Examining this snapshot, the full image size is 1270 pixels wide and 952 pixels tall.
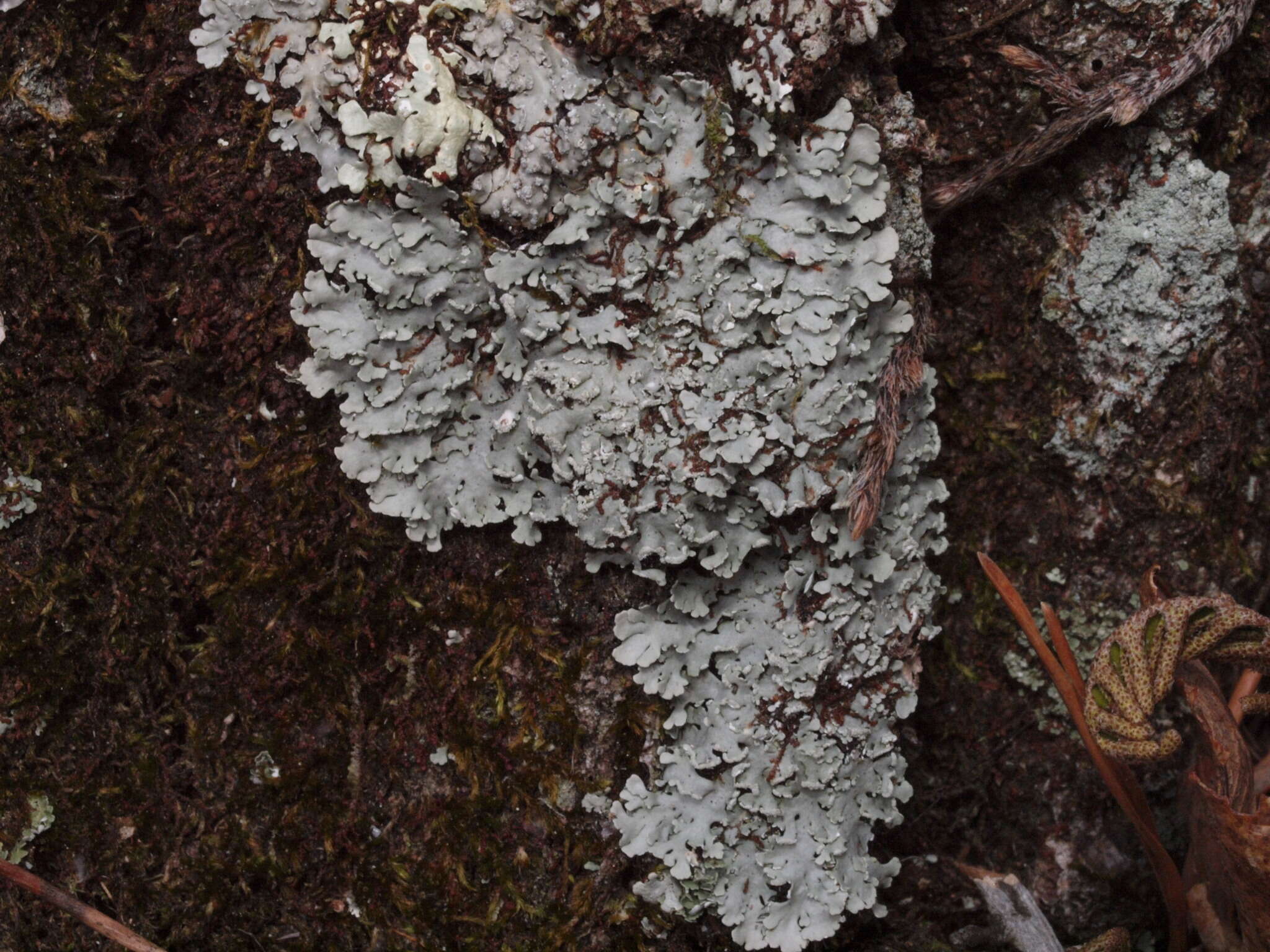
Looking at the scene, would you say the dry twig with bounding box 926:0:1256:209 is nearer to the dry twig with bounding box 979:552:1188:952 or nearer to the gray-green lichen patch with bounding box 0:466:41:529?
the dry twig with bounding box 979:552:1188:952

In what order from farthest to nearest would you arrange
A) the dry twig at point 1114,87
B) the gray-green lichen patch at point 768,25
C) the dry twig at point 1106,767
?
1. the dry twig at point 1106,767
2. the dry twig at point 1114,87
3. the gray-green lichen patch at point 768,25

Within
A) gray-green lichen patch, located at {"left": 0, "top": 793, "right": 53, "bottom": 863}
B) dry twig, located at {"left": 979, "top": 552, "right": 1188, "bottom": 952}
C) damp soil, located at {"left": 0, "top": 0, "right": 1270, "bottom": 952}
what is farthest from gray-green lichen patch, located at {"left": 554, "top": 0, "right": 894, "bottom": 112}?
gray-green lichen patch, located at {"left": 0, "top": 793, "right": 53, "bottom": 863}

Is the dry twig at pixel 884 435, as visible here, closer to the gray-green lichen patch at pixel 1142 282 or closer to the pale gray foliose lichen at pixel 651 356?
the pale gray foliose lichen at pixel 651 356

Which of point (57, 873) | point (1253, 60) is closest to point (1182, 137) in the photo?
point (1253, 60)

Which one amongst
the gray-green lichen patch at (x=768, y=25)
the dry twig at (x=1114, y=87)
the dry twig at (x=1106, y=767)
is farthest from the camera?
the dry twig at (x=1106, y=767)

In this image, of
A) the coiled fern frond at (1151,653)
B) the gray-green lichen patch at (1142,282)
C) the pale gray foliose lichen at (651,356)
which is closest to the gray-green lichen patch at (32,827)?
the pale gray foliose lichen at (651,356)
